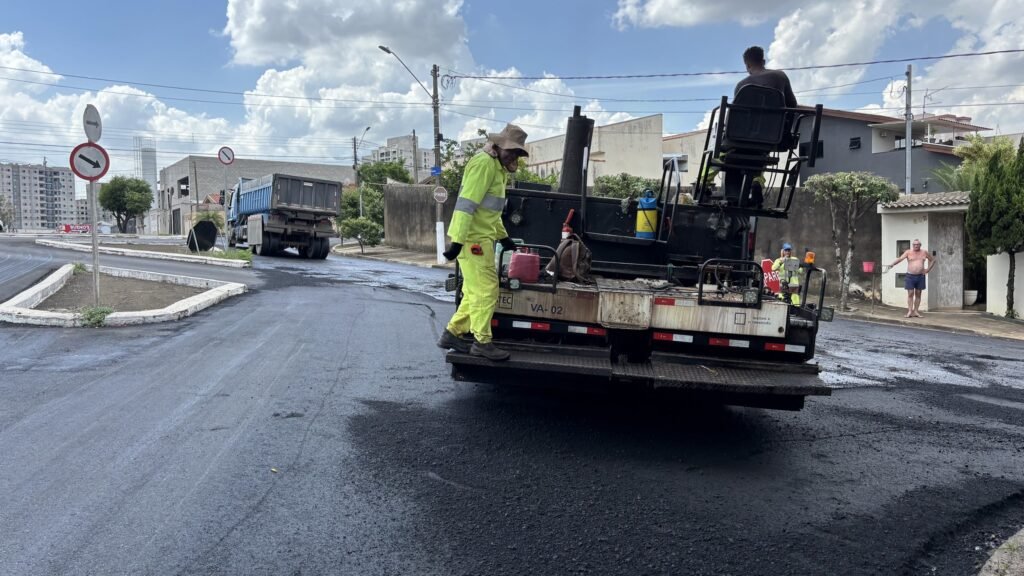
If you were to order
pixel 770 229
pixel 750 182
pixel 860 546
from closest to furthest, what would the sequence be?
pixel 860 546, pixel 750 182, pixel 770 229

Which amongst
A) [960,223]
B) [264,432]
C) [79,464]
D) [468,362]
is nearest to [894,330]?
[960,223]

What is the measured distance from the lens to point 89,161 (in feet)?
32.9

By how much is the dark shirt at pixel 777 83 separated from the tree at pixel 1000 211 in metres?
10.6

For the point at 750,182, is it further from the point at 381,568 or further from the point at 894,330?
the point at 894,330

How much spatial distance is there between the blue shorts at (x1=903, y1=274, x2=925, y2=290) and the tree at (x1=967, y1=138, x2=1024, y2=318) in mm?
1361

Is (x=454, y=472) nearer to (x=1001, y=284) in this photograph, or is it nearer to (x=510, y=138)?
(x=510, y=138)

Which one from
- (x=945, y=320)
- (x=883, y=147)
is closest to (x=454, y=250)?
(x=945, y=320)

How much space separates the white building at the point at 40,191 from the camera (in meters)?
157

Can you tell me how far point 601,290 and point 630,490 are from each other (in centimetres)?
150

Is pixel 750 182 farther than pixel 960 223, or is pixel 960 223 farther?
pixel 960 223

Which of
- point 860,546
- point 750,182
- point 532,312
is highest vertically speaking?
point 750,182

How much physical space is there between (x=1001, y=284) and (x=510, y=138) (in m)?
14.3

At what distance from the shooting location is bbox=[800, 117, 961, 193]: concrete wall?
3294cm

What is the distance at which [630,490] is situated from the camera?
409 cm
